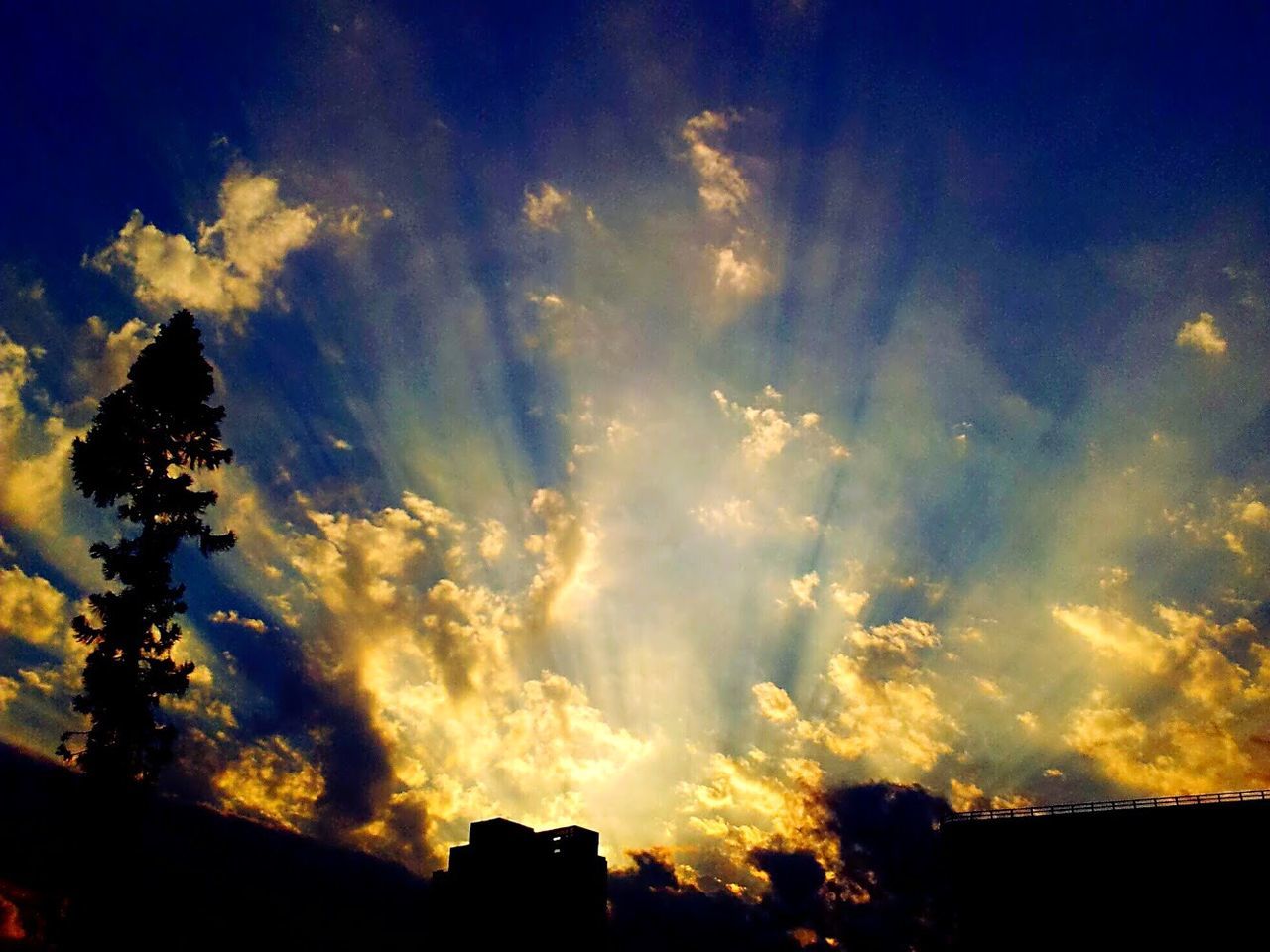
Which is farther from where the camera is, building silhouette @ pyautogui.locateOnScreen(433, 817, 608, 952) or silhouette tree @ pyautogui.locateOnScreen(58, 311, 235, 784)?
building silhouette @ pyautogui.locateOnScreen(433, 817, 608, 952)

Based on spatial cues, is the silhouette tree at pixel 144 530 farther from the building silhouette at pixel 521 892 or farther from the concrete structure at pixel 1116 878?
the concrete structure at pixel 1116 878

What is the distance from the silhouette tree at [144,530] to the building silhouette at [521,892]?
76.3ft

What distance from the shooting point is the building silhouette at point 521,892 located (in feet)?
123

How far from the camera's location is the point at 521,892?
125ft

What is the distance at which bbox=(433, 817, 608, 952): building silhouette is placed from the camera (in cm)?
3747

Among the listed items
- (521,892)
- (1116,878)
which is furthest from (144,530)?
(1116,878)

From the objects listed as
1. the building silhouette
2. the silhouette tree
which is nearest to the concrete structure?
the building silhouette

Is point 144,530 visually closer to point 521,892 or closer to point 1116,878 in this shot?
point 521,892

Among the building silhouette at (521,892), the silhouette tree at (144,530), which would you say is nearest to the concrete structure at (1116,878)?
the building silhouette at (521,892)

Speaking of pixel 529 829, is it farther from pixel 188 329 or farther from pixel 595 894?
pixel 188 329

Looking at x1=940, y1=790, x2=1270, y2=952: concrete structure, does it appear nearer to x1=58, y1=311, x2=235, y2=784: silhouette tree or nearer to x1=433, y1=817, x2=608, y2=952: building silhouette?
x1=433, y1=817, x2=608, y2=952: building silhouette

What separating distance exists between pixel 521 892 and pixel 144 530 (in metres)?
29.8

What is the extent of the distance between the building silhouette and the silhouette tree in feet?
76.3

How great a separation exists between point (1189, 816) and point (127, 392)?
54.2 meters
